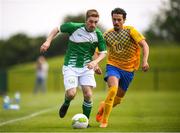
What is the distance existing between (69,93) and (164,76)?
3938 cm

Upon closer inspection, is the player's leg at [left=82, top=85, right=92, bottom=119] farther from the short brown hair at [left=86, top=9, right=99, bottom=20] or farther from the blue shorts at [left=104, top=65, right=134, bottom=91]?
the short brown hair at [left=86, top=9, right=99, bottom=20]

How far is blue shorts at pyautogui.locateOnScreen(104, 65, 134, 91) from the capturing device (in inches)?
505

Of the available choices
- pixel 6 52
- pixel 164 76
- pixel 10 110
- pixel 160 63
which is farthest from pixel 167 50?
pixel 10 110

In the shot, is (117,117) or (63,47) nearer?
A: (117,117)

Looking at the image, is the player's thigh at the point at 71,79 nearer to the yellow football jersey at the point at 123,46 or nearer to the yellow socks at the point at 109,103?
the yellow socks at the point at 109,103

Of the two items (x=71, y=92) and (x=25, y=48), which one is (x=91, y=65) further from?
(x=25, y=48)

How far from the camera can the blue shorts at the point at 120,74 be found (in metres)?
12.8

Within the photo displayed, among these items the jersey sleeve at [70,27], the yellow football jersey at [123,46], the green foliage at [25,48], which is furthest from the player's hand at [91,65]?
the green foliage at [25,48]

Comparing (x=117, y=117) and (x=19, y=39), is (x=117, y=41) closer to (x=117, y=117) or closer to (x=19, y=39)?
(x=117, y=117)

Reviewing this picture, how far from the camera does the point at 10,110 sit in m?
18.9

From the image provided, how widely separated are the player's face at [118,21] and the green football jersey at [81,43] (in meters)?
0.46

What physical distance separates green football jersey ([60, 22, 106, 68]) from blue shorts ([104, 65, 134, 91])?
55cm

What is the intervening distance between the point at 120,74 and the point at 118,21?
1141mm

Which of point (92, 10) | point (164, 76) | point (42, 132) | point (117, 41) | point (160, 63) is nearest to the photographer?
point (42, 132)
